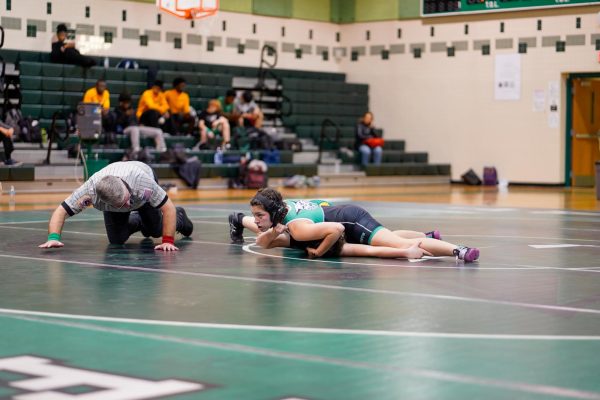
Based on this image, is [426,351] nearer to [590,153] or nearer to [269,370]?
[269,370]

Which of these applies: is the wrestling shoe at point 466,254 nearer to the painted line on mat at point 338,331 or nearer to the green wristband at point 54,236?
the painted line on mat at point 338,331

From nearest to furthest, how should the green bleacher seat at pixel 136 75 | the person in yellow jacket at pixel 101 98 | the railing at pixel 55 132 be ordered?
the railing at pixel 55 132, the person in yellow jacket at pixel 101 98, the green bleacher seat at pixel 136 75

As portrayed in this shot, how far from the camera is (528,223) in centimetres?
1462

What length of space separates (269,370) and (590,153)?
951 inches

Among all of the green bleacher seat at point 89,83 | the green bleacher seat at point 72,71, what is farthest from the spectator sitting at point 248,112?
the green bleacher seat at point 72,71

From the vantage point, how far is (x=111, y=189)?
9445 millimetres

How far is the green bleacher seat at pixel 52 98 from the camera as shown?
2370 centimetres

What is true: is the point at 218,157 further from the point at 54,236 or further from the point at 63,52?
the point at 54,236

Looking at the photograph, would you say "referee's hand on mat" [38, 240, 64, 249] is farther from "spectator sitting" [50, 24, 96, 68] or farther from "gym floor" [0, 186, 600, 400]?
"spectator sitting" [50, 24, 96, 68]

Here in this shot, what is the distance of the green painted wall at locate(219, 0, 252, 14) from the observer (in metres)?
28.5

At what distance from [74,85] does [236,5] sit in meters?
6.20

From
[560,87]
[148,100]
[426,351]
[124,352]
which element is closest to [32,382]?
[124,352]

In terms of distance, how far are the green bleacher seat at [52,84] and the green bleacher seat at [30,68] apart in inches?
9.7

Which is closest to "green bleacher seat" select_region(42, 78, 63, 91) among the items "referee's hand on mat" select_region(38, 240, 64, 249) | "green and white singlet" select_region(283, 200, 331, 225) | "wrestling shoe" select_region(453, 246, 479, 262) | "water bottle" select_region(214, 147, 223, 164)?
"water bottle" select_region(214, 147, 223, 164)
